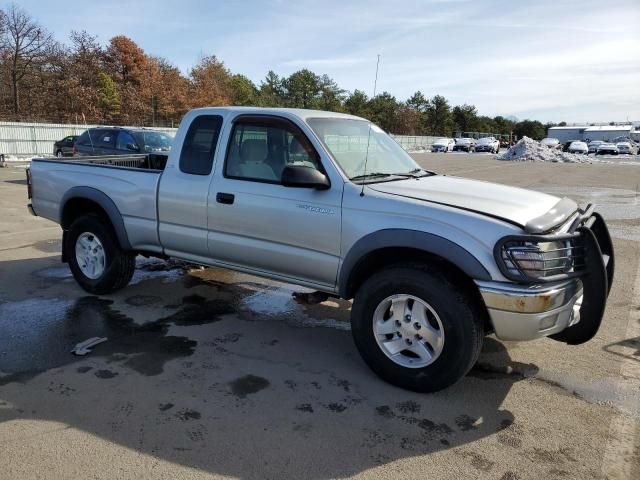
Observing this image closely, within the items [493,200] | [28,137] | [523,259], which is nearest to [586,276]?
[523,259]

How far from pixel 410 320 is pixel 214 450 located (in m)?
1.52

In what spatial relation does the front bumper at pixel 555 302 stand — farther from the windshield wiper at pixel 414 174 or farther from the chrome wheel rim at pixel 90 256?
the chrome wheel rim at pixel 90 256

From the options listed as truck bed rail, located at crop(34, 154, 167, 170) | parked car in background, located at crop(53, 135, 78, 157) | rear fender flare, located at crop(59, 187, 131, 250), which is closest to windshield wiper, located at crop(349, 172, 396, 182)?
rear fender flare, located at crop(59, 187, 131, 250)

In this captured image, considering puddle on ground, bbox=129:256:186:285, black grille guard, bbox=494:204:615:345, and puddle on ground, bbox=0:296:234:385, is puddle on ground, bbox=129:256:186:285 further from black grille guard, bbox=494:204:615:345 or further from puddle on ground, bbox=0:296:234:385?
black grille guard, bbox=494:204:615:345

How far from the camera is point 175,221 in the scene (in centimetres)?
468

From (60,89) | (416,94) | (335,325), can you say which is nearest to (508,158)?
(60,89)

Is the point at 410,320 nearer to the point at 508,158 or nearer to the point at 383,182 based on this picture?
the point at 383,182

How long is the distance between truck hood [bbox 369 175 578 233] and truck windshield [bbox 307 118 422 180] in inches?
9.9

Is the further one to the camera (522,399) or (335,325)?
(335,325)

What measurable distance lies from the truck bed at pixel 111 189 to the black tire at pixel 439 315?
2.34m

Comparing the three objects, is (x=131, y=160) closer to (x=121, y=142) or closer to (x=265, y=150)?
(x=265, y=150)

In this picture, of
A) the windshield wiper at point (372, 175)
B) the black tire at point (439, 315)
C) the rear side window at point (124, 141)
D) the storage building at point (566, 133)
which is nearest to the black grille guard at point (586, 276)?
the black tire at point (439, 315)

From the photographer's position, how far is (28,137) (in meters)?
25.9

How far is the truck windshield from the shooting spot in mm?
4031
